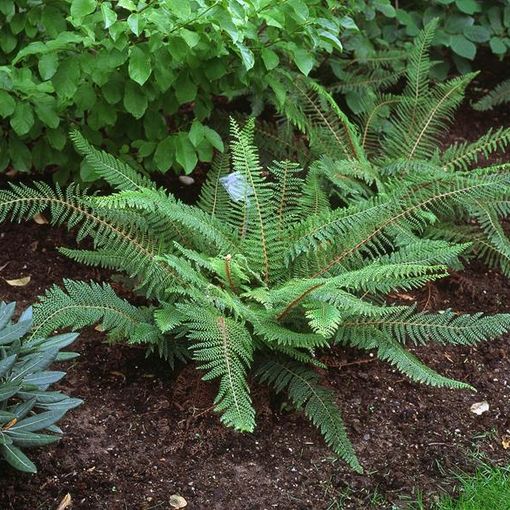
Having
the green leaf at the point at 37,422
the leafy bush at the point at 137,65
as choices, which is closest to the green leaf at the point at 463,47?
the leafy bush at the point at 137,65

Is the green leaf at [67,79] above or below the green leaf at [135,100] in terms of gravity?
above

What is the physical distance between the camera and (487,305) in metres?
4.07

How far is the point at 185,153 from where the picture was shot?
12.7ft

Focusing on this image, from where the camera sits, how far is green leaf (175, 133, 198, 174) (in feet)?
12.6

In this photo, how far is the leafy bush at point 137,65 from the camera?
3428 millimetres

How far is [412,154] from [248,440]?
1.74m

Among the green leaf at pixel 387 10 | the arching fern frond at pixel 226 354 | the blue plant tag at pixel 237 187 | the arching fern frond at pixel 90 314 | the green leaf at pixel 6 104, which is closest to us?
the arching fern frond at pixel 226 354

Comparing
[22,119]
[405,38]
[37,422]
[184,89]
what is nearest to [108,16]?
[184,89]

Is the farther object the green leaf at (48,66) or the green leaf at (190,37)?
the green leaf at (48,66)

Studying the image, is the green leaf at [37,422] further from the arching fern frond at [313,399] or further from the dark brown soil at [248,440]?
the arching fern frond at [313,399]

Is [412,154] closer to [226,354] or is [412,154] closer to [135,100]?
[135,100]

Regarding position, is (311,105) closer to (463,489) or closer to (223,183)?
(223,183)

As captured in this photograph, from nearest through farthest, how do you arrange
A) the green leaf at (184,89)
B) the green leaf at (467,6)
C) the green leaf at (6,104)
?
the green leaf at (6,104) → the green leaf at (184,89) → the green leaf at (467,6)

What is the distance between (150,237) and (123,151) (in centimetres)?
70
